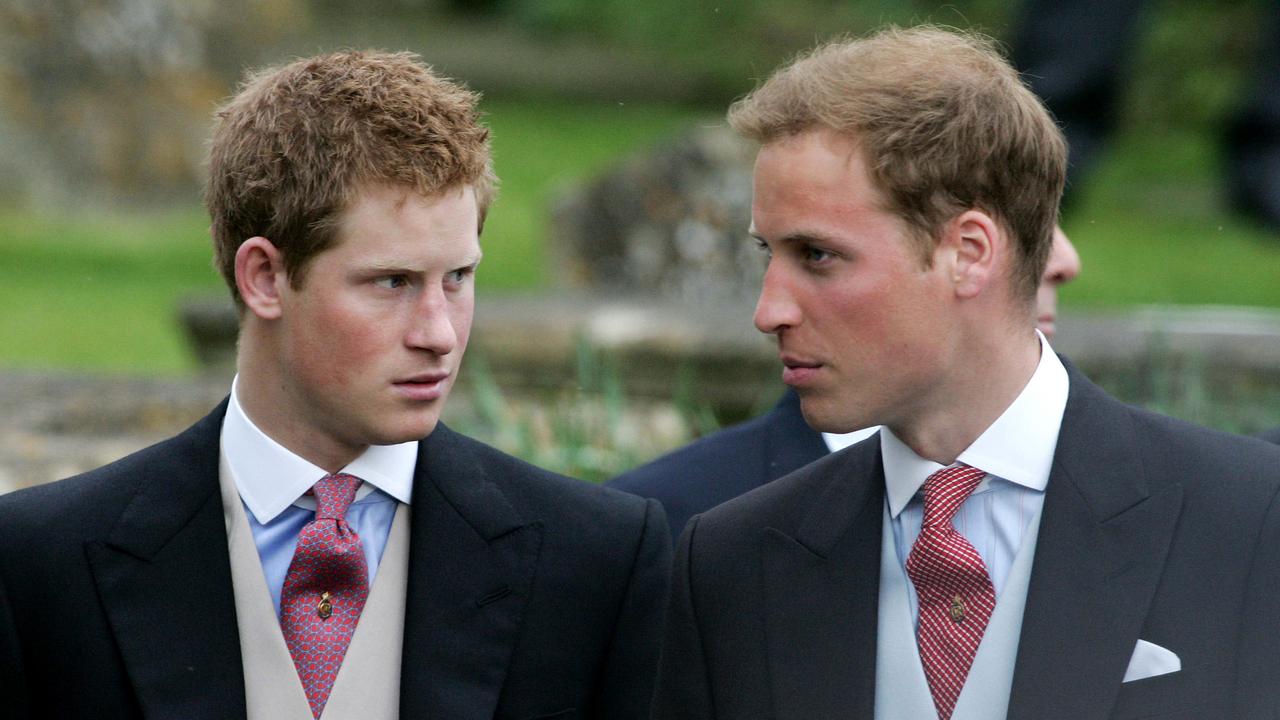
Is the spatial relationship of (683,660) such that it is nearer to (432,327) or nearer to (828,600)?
(828,600)

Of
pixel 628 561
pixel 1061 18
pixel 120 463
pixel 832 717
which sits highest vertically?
Result: pixel 1061 18

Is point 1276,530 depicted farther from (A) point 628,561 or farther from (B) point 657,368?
(B) point 657,368

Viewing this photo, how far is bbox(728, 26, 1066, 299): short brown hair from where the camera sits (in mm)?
2742

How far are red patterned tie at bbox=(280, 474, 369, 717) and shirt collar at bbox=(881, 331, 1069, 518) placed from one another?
2.70ft

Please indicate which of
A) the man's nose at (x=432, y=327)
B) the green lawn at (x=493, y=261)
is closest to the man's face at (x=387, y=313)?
the man's nose at (x=432, y=327)

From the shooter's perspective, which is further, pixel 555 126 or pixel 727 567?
pixel 555 126

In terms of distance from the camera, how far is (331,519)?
9.60ft

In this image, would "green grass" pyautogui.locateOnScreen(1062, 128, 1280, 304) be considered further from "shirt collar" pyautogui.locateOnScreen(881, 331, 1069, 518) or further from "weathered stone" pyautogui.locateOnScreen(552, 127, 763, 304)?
"shirt collar" pyautogui.locateOnScreen(881, 331, 1069, 518)

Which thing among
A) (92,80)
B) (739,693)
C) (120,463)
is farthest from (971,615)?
(92,80)

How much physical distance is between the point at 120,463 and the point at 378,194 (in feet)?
2.12

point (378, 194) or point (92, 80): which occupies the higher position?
point (92, 80)

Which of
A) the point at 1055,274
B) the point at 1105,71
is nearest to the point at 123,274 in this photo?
the point at 1105,71

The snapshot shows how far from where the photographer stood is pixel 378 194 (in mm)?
2881

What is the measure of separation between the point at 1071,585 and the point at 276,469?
1209mm
